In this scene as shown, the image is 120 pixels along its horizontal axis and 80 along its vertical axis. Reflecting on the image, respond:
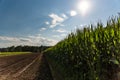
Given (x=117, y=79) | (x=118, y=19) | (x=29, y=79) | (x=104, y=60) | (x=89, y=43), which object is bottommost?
(x=29, y=79)

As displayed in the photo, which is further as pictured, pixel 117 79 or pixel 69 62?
pixel 69 62

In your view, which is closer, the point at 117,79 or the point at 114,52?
the point at 117,79

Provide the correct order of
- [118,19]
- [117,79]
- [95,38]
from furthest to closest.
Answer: [95,38] → [118,19] → [117,79]

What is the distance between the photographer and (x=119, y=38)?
5.33m

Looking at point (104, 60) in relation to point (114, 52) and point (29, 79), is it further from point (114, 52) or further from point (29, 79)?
point (29, 79)

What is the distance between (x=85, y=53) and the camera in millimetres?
7148

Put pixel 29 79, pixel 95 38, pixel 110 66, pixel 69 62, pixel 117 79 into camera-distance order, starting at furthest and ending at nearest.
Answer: pixel 29 79 < pixel 69 62 < pixel 95 38 < pixel 110 66 < pixel 117 79

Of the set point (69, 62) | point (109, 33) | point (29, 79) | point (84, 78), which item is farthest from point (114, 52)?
point (29, 79)

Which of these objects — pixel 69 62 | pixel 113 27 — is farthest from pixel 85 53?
pixel 69 62

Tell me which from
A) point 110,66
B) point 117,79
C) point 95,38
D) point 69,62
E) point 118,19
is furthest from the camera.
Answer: point 69,62

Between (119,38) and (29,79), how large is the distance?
456 inches

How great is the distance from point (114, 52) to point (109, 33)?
0.77 metres

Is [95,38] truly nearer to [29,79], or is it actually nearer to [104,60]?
[104,60]

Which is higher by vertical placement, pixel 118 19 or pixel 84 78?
pixel 118 19
